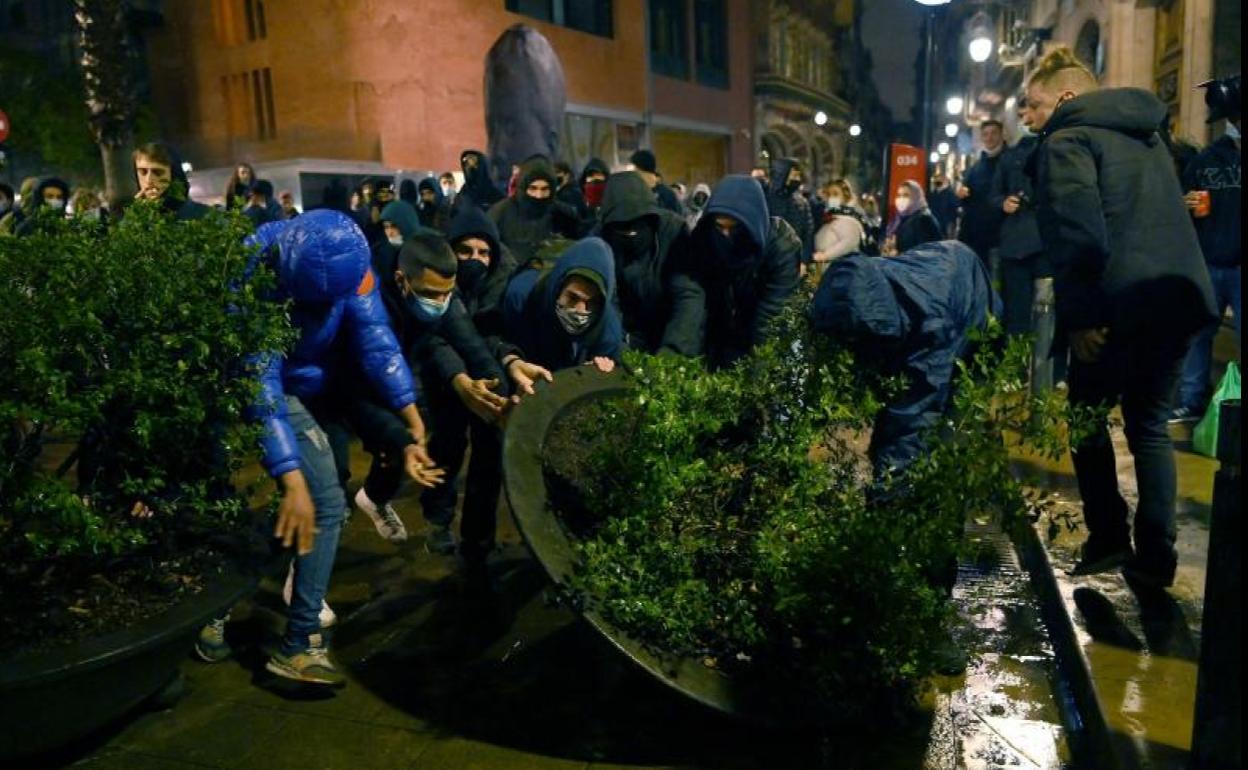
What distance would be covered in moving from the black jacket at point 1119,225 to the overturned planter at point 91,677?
3069 millimetres

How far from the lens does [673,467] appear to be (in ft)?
10.2

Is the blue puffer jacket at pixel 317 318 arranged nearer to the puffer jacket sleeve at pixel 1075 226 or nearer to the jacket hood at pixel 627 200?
the jacket hood at pixel 627 200

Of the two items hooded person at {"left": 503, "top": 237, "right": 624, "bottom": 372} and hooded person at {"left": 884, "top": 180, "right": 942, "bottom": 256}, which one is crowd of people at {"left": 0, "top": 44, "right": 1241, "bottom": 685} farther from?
hooded person at {"left": 884, "top": 180, "right": 942, "bottom": 256}

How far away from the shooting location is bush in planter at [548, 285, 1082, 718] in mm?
2893

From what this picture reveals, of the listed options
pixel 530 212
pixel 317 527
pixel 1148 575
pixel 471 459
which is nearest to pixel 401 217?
pixel 530 212

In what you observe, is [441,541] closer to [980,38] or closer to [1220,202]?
[1220,202]

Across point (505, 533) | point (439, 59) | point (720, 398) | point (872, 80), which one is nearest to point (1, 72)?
point (439, 59)

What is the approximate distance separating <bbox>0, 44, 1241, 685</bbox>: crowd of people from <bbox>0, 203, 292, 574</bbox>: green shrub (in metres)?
0.17

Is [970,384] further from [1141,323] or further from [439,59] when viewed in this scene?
[439,59]

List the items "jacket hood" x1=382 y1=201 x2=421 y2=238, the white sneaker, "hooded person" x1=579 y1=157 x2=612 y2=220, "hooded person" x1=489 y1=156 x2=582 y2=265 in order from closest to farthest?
the white sneaker → "hooded person" x1=489 y1=156 x2=582 y2=265 → "jacket hood" x1=382 y1=201 x2=421 y2=238 → "hooded person" x1=579 y1=157 x2=612 y2=220

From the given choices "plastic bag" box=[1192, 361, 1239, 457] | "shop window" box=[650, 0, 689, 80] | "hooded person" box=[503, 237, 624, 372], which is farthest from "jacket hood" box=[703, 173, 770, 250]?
"shop window" box=[650, 0, 689, 80]

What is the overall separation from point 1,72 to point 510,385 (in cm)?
2795

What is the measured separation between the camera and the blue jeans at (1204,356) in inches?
245

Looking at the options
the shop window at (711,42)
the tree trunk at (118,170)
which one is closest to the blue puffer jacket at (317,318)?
the tree trunk at (118,170)
